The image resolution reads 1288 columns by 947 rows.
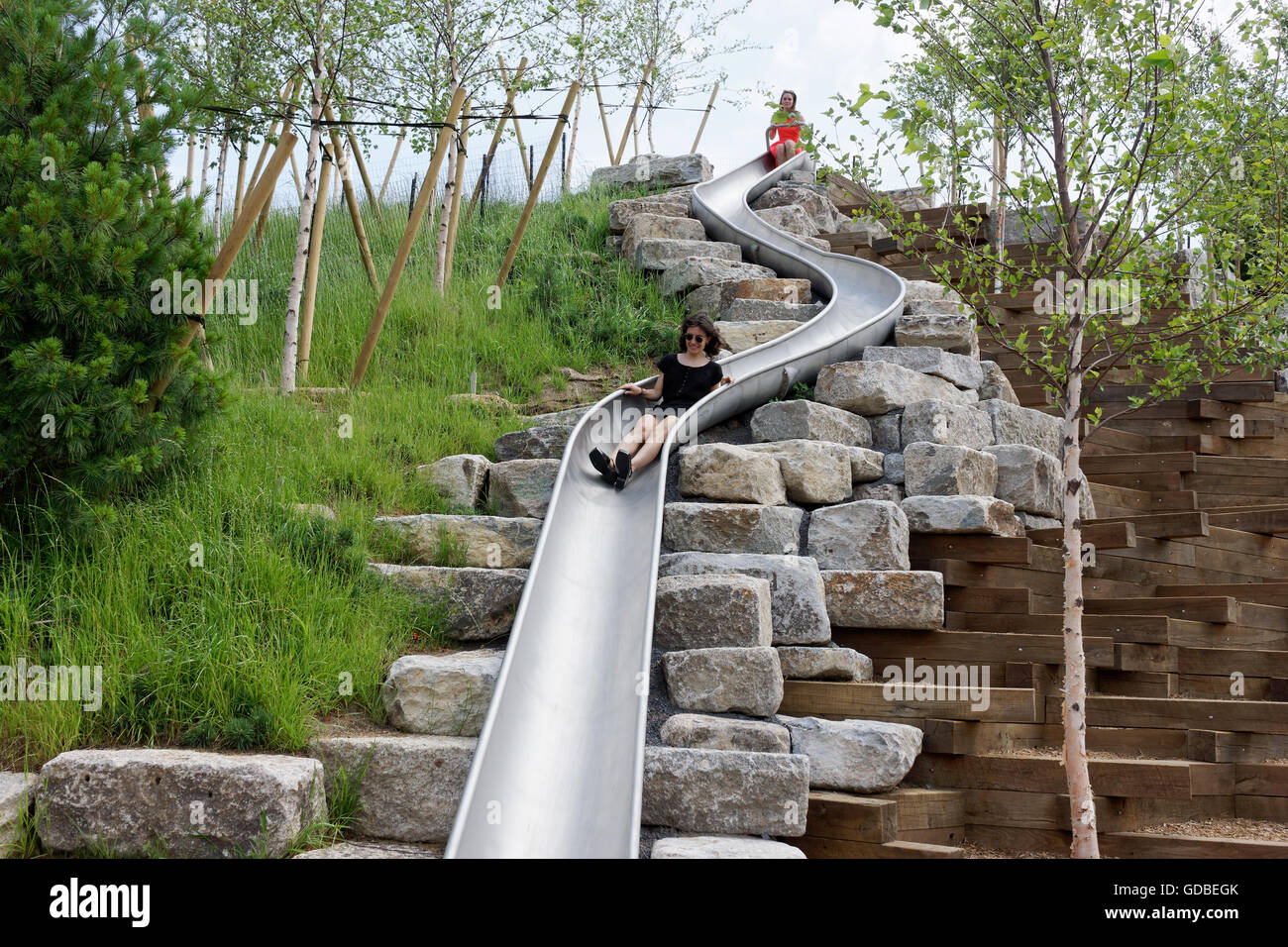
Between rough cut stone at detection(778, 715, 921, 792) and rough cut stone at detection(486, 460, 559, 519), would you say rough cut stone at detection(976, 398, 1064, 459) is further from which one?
rough cut stone at detection(778, 715, 921, 792)

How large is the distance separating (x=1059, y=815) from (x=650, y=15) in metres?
15.5

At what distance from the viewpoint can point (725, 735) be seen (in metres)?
3.88

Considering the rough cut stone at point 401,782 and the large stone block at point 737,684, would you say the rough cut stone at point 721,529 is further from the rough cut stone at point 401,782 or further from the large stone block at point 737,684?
the rough cut stone at point 401,782

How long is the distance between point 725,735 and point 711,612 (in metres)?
0.63

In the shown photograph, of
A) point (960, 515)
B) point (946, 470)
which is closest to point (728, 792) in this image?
point (960, 515)

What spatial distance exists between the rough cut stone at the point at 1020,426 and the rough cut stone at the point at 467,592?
12.2ft

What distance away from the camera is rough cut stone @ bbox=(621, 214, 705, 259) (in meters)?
9.95

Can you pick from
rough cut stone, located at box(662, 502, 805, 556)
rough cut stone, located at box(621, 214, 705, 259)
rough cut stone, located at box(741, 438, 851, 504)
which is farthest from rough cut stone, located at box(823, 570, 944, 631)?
rough cut stone, located at box(621, 214, 705, 259)

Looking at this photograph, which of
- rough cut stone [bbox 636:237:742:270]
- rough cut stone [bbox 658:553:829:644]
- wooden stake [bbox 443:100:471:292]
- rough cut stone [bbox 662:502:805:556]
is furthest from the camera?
rough cut stone [bbox 636:237:742:270]

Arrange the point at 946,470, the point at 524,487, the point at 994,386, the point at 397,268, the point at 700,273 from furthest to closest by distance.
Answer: the point at 700,273 < the point at 994,386 < the point at 397,268 < the point at 946,470 < the point at 524,487

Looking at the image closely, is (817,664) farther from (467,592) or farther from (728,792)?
(467,592)

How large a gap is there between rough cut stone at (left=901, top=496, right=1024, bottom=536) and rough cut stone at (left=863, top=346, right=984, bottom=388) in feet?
6.08

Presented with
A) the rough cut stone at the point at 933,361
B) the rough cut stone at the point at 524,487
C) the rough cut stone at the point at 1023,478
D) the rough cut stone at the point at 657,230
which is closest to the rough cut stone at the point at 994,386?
the rough cut stone at the point at 933,361
